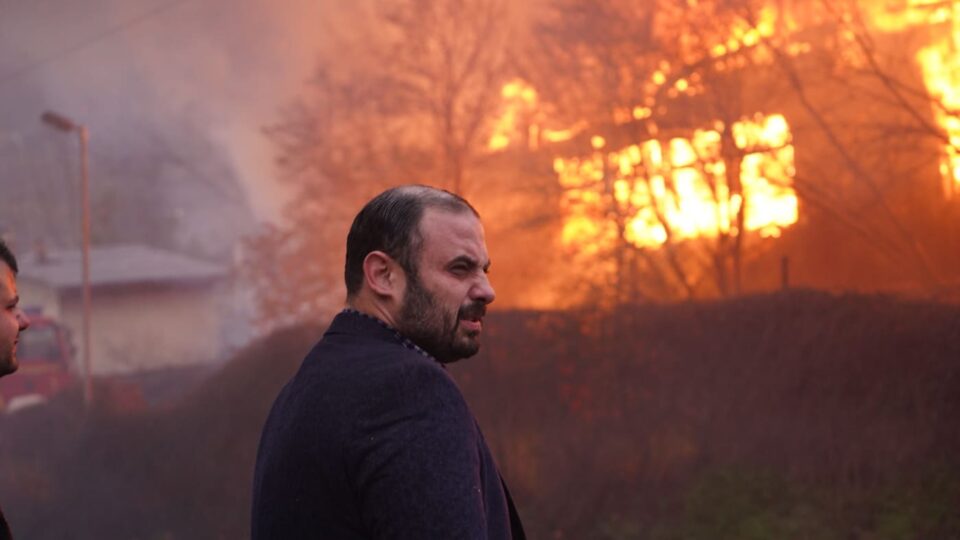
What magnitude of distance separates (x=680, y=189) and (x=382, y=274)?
21590mm

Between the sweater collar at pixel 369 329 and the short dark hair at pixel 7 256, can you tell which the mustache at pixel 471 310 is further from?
the short dark hair at pixel 7 256

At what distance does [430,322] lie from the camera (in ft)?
6.95

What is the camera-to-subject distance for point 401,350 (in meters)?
2.00

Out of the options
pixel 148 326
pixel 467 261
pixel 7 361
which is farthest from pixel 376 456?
pixel 148 326

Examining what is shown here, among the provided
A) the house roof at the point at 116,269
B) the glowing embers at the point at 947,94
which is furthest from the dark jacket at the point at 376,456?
the house roof at the point at 116,269

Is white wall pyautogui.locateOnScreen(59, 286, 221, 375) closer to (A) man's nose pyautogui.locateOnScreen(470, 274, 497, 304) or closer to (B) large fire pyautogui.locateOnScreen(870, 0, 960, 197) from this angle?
(B) large fire pyautogui.locateOnScreen(870, 0, 960, 197)

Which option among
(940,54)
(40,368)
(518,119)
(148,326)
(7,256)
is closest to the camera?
(7,256)

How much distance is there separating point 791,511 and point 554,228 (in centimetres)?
1401

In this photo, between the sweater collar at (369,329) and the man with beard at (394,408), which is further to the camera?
the sweater collar at (369,329)

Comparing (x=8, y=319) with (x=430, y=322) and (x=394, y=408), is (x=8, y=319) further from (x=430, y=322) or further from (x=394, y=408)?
(x=394, y=408)

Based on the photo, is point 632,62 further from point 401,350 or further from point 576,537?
point 401,350

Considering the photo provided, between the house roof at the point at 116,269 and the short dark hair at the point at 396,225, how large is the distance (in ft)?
129

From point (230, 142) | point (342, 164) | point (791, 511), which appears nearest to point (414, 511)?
point (791, 511)

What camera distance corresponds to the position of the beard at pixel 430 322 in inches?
83.4
